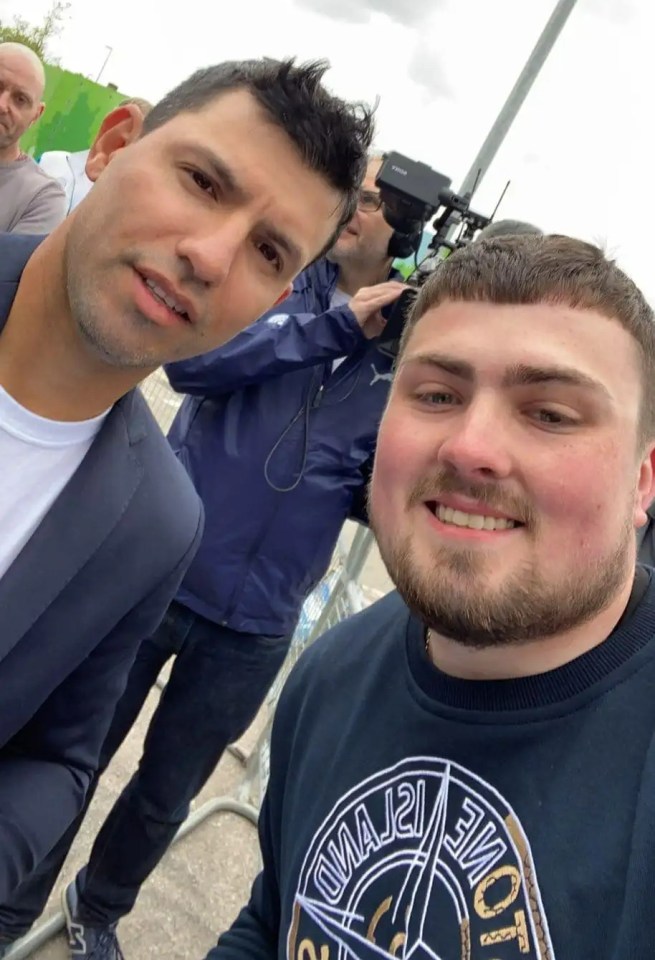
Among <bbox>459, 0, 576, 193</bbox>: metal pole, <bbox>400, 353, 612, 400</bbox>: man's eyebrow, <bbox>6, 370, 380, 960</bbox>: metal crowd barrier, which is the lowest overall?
<bbox>6, 370, 380, 960</bbox>: metal crowd barrier

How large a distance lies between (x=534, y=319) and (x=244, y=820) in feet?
8.79

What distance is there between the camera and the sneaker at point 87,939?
2.19m

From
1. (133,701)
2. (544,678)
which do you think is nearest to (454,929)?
(544,678)

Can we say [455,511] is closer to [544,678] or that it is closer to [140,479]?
[544,678]

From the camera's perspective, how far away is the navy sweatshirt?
2.82 feet

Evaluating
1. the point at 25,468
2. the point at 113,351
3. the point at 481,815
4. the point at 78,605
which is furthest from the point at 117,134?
the point at 481,815

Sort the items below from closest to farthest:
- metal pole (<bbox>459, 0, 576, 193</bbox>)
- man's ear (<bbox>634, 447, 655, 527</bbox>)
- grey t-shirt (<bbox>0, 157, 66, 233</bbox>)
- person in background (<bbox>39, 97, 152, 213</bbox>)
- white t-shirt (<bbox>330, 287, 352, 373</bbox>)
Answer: man's ear (<bbox>634, 447, 655, 527</bbox>) < white t-shirt (<bbox>330, 287, 352, 373</bbox>) < metal pole (<bbox>459, 0, 576, 193</bbox>) < grey t-shirt (<bbox>0, 157, 66, 233</bbox>) < person in background (<bbox>39, 97, 152, 213</bbox>)

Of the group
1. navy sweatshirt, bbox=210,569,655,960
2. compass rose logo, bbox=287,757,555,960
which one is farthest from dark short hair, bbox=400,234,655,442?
compass rose logo, bbox=287,757,555,960

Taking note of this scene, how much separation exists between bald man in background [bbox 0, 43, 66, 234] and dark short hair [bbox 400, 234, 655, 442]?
314 centimetres

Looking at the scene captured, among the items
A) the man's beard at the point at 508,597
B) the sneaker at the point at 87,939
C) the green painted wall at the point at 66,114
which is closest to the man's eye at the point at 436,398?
the man's beard at the point at 508,597

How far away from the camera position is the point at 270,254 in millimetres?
1471

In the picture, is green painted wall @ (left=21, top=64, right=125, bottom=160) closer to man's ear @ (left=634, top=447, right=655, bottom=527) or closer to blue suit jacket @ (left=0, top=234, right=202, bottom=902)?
blue suit jacket @ (left=0, top=234, right=202, bottom=902)

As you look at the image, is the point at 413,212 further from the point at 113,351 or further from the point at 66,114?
the point at 66,114

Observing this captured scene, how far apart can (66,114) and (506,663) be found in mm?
15054
